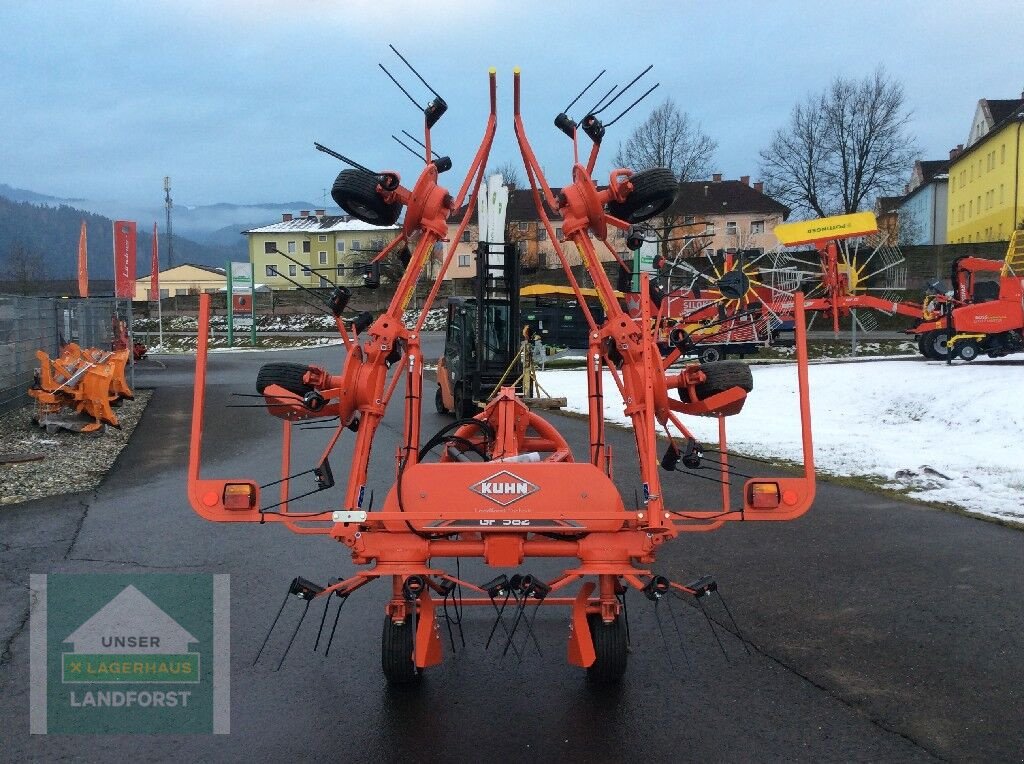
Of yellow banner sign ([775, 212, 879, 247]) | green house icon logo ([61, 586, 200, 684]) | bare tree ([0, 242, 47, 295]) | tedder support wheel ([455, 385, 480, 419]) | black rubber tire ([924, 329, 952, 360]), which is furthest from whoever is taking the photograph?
bare tree ([0, 242, 47, 295])

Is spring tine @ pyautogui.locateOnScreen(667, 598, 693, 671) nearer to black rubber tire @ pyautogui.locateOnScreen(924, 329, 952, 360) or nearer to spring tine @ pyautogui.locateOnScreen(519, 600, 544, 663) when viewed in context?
spring tine @ pyautogui.locateOnScreen(519, 600, 544, 663)

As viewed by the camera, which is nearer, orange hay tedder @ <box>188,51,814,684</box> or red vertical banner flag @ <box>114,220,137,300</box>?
orange hay tedder @ <box>188,51,814,684</box>

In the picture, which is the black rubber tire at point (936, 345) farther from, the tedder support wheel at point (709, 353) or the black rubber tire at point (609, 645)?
the black rubber tire at point (609, 645)

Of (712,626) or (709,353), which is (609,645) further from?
(709,353)

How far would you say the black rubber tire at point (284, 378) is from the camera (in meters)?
4.58

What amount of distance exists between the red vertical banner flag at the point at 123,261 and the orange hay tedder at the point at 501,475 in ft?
79.5

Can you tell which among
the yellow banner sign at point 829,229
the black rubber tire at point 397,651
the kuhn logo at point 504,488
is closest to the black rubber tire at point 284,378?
the kuhn logo at point 504,488

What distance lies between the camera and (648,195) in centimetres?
504

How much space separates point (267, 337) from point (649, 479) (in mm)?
47792

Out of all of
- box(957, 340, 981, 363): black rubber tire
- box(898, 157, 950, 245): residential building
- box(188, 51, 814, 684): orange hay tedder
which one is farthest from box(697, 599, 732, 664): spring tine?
box(898, 157, 950, 245): residential building

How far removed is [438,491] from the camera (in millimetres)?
4312

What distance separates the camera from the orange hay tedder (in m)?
4.15

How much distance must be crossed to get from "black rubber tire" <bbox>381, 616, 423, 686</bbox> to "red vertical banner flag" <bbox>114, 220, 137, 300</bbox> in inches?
977

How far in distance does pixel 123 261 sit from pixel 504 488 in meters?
26.0
